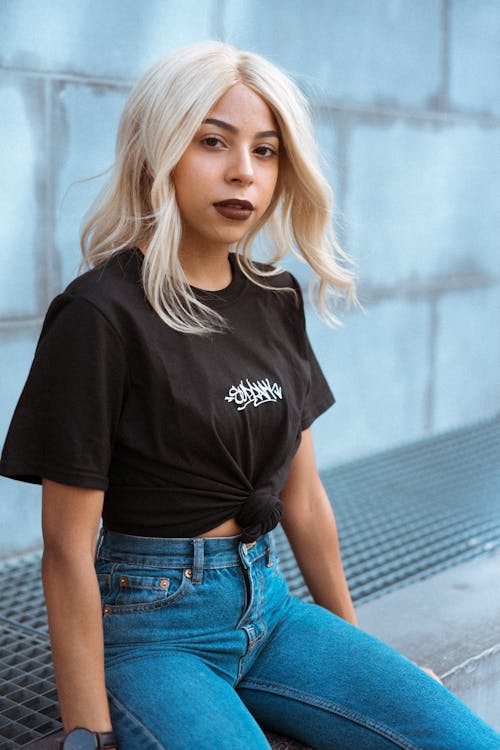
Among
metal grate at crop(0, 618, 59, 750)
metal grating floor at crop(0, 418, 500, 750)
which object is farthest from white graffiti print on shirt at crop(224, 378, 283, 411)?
metal grate at crop(0, 618, 59, 750)

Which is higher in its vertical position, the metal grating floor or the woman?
the woman

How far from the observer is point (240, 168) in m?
1.90

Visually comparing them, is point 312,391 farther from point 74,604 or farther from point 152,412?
point 74,604

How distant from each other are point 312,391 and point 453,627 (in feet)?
3.32

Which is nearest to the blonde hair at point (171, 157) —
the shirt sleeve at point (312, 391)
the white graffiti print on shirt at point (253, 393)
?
the white graffiti print on shirt at point (253, 393)

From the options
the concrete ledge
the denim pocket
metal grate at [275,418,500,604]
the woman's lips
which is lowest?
metal grate at [275,418,500,604]

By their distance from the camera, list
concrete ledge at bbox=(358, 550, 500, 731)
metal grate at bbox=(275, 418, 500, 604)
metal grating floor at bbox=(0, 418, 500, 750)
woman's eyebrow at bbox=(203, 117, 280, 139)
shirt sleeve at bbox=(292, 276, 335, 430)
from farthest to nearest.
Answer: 1. metal grate at bbox=(275, 418, 500, 604)
2. concrete ledge at bbox=(358, 550, 500, 731)
3. metal grating floor at bbox=(0, 418, 500, 750)
4. shirt sleeve at bbox=(292, 276, 335, 430)
5. woman's eyebrow at bbox=(203, 117, 280, 139)

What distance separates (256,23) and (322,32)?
1.38 feet

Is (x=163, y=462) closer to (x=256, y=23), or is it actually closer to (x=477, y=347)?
(x=256, y=23)

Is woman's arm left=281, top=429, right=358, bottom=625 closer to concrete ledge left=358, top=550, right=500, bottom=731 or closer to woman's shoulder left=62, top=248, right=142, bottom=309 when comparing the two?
concrete ledge left=358, top=550, right=500, bottom=731

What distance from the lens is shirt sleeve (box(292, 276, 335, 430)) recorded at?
2227 millimetres

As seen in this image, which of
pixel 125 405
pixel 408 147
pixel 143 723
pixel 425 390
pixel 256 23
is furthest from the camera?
pixel 425 390

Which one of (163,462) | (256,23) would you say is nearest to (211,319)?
(163,462)

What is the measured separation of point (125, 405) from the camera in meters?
1.81
